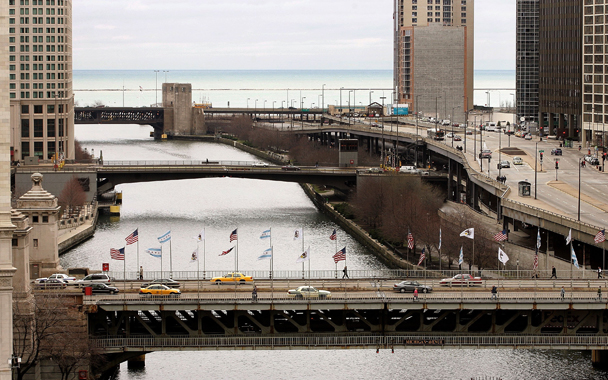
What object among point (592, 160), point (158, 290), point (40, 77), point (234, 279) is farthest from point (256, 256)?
point (40, 77)

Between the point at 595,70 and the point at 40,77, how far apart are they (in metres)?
Result: 71.9

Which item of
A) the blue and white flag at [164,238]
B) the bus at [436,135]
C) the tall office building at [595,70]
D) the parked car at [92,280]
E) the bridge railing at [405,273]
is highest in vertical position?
the tall office building at [595,70]

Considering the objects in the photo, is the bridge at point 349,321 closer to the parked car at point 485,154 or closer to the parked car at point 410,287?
the parked car at point 410,287

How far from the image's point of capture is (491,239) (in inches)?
3263

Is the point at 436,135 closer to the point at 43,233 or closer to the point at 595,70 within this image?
the point at 595,70

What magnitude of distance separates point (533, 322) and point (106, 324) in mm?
21646

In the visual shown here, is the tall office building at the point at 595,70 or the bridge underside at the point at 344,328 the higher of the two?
the tall office building at the point at 595,70

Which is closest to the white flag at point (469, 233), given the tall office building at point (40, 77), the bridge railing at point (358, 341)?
the bridge railing at point (358, 341)

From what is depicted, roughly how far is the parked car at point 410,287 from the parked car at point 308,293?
13.3 feet

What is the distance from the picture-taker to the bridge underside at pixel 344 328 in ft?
178

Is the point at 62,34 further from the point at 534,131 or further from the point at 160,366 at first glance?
the point at 160,366

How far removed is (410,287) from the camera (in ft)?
188

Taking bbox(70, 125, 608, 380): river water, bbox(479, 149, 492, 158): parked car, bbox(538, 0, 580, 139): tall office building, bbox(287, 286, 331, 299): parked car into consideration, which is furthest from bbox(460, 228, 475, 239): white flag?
bbox(538, 0, 580, 139): tall office building

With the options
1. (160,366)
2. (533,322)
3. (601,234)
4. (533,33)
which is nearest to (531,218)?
(601,234)
